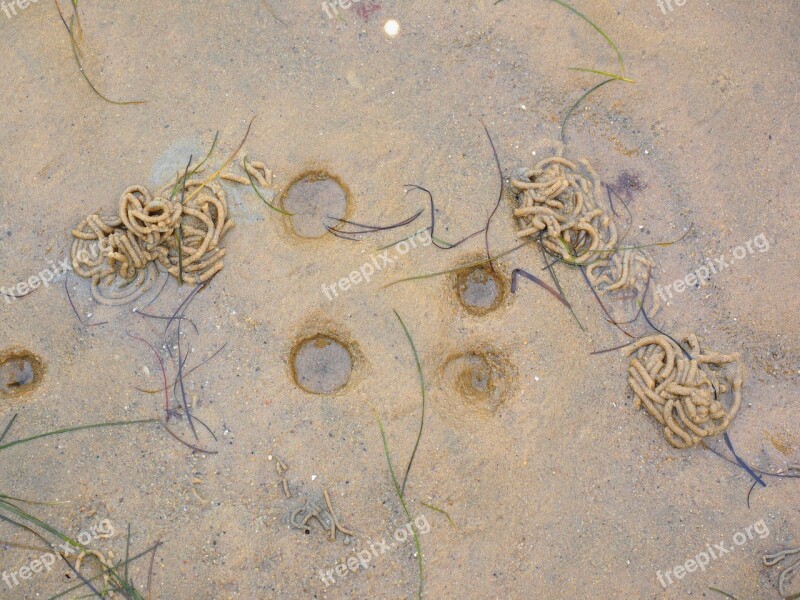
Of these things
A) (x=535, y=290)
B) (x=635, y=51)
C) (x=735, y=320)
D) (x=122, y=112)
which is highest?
(x=122, y=112)

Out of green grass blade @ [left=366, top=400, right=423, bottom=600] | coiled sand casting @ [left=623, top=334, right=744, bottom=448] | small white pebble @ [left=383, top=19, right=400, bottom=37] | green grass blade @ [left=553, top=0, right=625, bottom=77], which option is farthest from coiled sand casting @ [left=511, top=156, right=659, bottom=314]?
green grass blade @ [left=366, top=400, right=423, bottom=600]

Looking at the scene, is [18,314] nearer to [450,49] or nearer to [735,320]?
[450,49]

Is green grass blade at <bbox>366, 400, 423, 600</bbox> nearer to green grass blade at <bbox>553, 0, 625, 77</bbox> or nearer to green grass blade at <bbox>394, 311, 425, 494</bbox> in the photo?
green grass blade at <bbox>394, 311, 425, 494</bbox>

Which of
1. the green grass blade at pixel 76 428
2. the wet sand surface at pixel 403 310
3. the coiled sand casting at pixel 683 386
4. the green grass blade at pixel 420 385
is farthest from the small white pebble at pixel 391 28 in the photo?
the green grass blade at pixel 76 428

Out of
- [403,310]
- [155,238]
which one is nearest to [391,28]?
[403,310]

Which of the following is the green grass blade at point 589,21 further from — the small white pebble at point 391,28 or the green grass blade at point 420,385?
the green grass blade at point 420,385

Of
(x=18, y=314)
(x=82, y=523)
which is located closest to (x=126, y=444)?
(x=82, y=523)
